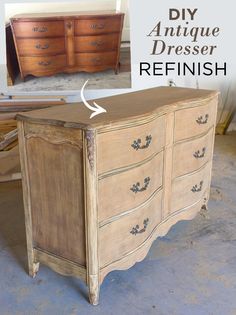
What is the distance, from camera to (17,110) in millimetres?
3764

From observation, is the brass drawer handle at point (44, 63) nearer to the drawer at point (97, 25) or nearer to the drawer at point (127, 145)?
the drawer at point (97, 25)

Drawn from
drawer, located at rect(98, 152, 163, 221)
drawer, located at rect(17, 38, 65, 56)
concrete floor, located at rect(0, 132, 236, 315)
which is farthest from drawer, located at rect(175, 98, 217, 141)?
drawer, located at rect(17, 38, 65, 56)

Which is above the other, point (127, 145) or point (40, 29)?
point (40, 29)

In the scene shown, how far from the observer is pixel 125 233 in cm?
182

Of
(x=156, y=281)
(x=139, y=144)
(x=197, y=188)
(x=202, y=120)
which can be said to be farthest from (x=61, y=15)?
(x=156, y=281)

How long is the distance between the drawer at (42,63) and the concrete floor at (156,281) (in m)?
2.10

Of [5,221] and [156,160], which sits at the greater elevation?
[156,160]

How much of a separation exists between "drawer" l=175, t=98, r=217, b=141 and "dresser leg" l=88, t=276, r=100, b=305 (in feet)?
2.80

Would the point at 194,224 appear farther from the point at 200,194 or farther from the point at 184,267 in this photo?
the point at 184,267

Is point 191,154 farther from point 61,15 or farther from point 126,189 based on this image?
point 61,15

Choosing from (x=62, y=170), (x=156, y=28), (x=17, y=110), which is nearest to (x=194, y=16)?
(x=156, y=28)

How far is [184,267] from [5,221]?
4.04 feet

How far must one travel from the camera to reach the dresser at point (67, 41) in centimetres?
407

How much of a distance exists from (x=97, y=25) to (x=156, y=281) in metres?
2.95
